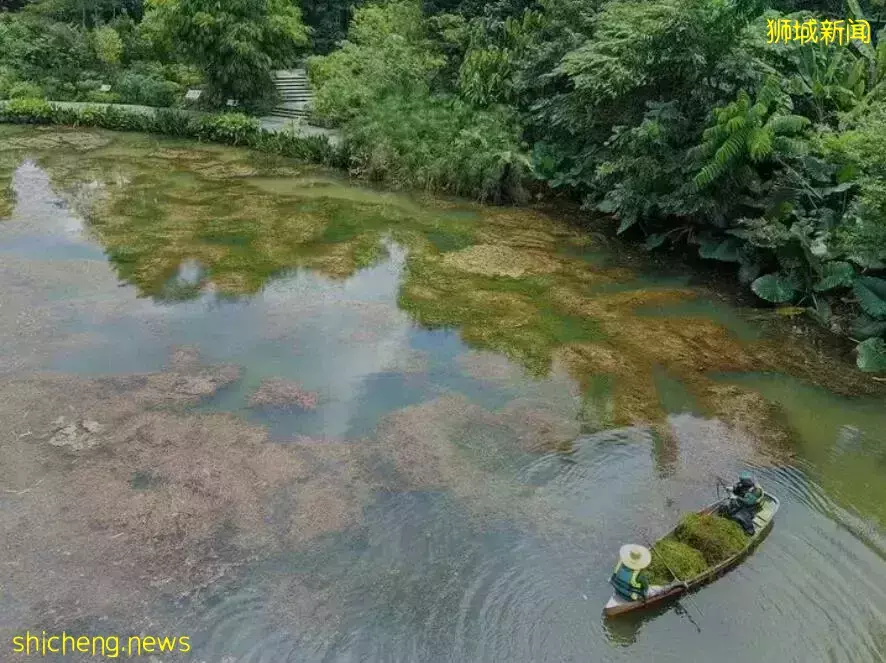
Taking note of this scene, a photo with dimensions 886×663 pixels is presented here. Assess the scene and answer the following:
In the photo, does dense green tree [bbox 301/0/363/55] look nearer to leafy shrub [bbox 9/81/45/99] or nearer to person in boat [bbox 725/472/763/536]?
leafy shrub [bbox 9/81/45/99]

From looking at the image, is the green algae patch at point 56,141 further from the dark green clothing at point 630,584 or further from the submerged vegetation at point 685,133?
the dark green clothing at point 630,584

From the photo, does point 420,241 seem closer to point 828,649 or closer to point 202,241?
point 202,241

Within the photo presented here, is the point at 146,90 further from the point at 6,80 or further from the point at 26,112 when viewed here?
the point at 6,80

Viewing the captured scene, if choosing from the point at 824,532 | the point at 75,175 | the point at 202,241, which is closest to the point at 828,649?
the point at 824,532

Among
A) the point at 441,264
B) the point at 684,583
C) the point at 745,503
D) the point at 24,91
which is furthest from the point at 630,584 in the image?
the point at 24,91

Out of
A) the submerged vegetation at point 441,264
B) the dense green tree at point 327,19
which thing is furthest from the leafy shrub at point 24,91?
the dense green tree at point 327,19
